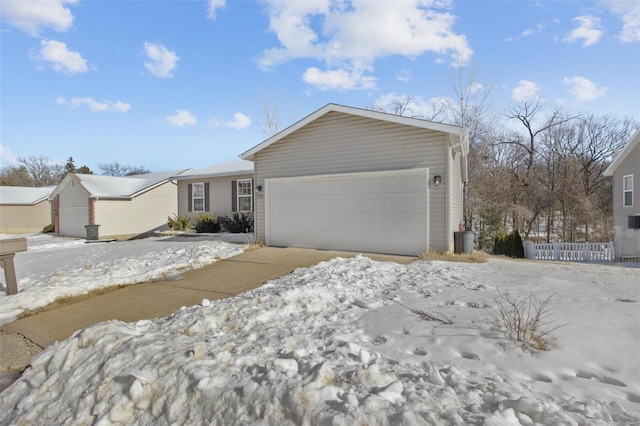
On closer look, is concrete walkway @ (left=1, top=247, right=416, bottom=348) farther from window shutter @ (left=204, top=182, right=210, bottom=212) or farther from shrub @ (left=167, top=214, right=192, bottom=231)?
shrub @ (left=167, top=214, right=192, bottom=231)

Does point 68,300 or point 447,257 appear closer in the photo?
point 68,300

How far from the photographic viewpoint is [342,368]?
2668mm

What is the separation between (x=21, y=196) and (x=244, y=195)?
76.7 ft

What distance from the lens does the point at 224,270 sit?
301 inches

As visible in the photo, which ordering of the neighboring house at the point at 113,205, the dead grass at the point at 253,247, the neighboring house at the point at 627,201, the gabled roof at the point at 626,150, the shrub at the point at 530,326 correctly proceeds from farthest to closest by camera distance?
the neighboring house at the point at 113,205 → the gabled roof at the point at 626,150 → the neighboring house at the point at 627,201 → the dead grass at the point at 253,247 → the shrub at the point at 530,326

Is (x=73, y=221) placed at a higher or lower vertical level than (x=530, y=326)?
higher

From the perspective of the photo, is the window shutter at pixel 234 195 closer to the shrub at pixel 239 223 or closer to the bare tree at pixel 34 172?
the shrub at pixel 239 223

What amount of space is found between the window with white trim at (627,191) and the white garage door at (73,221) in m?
27.0

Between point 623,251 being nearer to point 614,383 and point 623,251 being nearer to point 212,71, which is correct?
point 614,383

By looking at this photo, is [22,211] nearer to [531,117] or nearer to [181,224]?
[181,224]

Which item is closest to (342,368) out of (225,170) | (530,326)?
(530,326)

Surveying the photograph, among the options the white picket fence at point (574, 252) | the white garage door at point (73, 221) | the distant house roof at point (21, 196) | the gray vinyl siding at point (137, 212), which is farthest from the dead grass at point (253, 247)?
the distant house roof at point (21, 196)

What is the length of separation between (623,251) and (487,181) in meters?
10.9

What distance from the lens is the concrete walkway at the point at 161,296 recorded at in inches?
182
